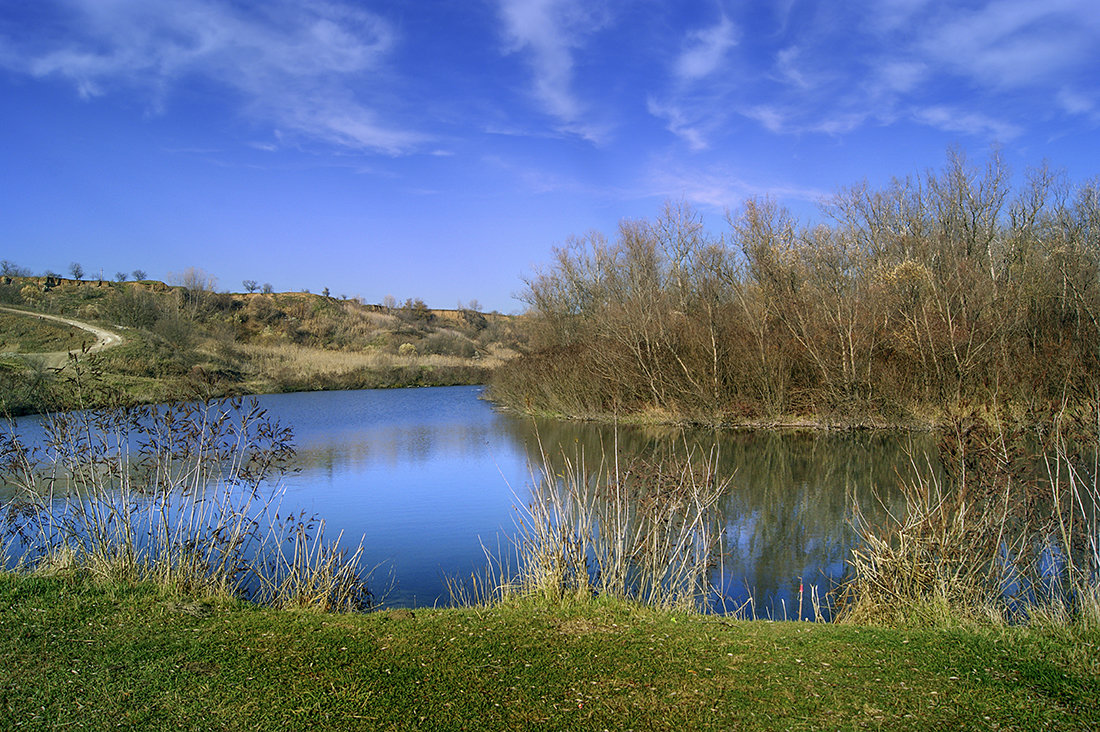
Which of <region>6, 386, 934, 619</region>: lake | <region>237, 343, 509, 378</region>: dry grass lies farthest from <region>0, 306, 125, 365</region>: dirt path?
<region>6, 386, 934, 619</region>: lake

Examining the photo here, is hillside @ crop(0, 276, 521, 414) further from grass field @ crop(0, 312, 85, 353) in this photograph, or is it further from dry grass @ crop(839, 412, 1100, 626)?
dry grass @ crop(839, 412, 1100, 626)

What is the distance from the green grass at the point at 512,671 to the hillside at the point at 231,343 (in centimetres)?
284

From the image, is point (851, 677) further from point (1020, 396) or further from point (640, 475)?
point (1020, 396)

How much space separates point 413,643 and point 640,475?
111 inches

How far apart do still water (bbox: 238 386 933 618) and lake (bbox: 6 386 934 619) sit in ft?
0.08

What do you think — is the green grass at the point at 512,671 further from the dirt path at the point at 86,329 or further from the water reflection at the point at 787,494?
the dirt path at the point at 86,329

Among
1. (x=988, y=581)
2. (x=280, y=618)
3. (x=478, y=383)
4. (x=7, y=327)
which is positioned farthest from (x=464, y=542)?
(x=478, y=383)

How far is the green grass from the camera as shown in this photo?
3.47m

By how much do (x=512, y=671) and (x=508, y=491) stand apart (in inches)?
340

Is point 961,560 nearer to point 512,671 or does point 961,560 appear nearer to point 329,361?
point 512,671

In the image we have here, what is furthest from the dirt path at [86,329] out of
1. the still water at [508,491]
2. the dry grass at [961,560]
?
the dry grass at [961,560]

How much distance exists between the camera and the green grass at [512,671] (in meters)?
3.47

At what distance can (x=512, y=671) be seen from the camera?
405 cm

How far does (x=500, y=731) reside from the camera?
3.35 metres
